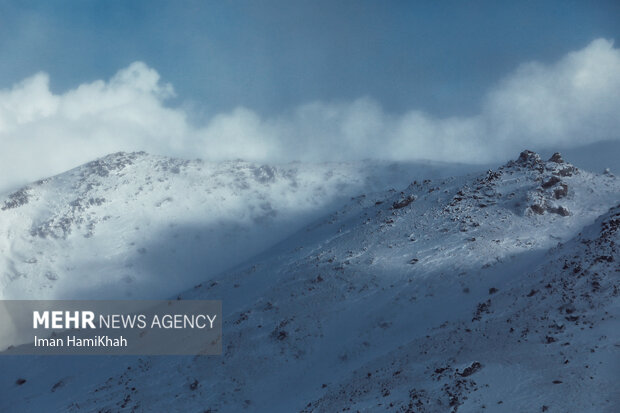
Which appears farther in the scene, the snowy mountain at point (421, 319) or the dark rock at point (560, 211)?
the dark rock at point (560, 211)

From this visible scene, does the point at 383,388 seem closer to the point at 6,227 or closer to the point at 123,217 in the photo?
the point at 123,217

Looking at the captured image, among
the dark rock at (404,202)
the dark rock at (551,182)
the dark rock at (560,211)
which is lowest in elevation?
the dark rock at (560,211)

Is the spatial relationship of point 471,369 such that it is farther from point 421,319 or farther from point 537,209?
point 537,209

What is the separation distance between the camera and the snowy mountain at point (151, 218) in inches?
4274

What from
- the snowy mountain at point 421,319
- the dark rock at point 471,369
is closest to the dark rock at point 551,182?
the snowy mountain at point 421,319

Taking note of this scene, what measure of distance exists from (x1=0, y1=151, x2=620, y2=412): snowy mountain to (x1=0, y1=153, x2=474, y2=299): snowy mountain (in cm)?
5564

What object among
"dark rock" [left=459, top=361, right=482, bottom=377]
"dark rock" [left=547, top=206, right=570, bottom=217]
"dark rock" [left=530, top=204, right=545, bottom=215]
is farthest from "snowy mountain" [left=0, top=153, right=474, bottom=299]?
"dark rock" [left=459, top=361, right=482, bottom=377]

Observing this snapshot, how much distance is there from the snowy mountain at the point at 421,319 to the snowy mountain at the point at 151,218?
55637 millimetres

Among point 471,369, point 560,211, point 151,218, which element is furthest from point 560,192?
point 151,218

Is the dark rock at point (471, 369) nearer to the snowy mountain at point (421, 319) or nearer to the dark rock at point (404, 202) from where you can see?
the snowy mountain at point (421, 319)

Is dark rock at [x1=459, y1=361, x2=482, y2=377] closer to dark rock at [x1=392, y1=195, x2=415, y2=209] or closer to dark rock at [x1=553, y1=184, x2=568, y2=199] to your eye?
dark rock at [x1=553, y1=184, x2=568, y2=199]

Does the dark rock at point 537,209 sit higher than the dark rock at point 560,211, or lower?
higher

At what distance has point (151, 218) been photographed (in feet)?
422

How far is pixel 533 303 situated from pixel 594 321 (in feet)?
15.5
